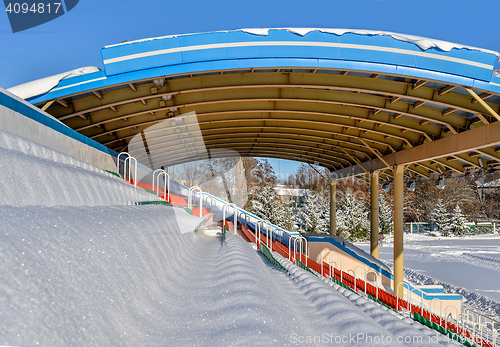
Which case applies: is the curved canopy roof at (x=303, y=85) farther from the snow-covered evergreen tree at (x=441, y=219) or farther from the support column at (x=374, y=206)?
the snow-covered evergreen tree at (x=441, y=219)

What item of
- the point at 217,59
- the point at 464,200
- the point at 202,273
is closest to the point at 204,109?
the point at 217,59

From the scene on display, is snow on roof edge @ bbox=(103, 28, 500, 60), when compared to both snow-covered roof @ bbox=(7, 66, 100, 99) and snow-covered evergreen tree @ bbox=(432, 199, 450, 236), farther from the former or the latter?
snow-covered evergreen tree @ bbox=(432, 199, 450, 236)

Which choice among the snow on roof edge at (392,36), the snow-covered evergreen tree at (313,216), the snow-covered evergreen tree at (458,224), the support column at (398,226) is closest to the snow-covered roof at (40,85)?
the snow on roof edge at (392,36)

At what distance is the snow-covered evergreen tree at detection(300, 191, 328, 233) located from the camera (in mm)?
36438

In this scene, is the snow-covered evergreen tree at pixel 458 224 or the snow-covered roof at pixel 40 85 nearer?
the snow-covered roof at pixel 40 85

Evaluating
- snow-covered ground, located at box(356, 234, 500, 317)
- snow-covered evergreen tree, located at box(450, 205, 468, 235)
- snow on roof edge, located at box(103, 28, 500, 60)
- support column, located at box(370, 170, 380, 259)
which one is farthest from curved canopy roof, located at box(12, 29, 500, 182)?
snow-covered evergreen tree, located at box(450, 205, 468, 235)

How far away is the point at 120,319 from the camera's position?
1.01 metres

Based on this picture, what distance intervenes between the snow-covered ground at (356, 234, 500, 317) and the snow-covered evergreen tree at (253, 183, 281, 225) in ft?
33.7

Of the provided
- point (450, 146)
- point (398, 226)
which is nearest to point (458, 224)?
point (398, 226)

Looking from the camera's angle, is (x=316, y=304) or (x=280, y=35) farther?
(x=280, y=35)

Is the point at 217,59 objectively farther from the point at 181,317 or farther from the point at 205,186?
the point at 205,186

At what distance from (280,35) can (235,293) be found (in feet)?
23.9

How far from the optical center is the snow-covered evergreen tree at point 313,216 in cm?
3644

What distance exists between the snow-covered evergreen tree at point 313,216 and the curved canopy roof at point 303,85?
74.6ft
